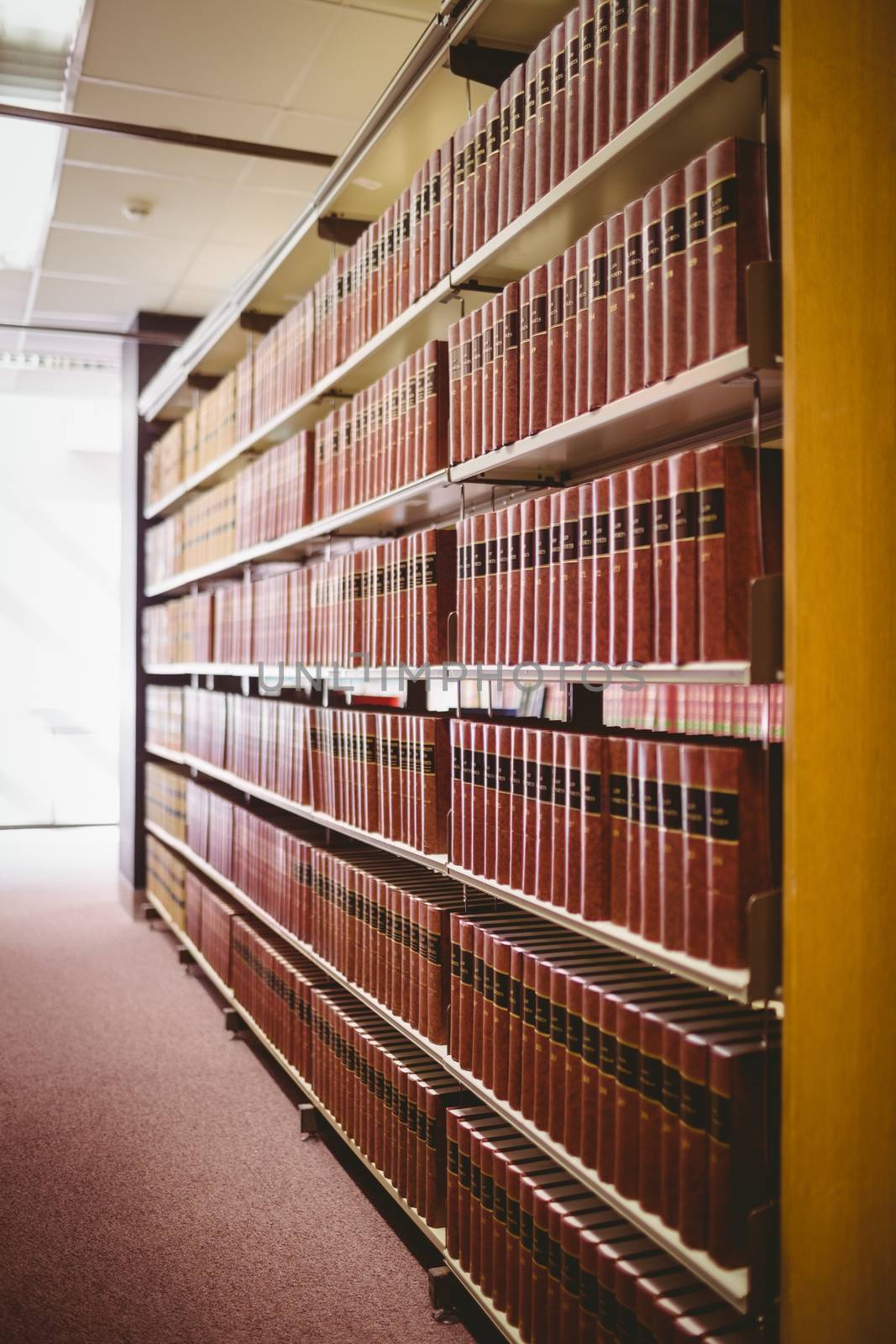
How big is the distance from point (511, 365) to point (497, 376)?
0.17 ft

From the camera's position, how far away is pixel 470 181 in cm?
192

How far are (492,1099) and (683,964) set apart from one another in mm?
664

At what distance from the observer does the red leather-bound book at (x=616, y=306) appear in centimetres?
143

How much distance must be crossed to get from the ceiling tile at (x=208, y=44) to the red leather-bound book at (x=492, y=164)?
4.02 feet

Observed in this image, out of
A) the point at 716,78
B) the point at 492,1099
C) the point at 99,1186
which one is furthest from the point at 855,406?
the point at 99,1186

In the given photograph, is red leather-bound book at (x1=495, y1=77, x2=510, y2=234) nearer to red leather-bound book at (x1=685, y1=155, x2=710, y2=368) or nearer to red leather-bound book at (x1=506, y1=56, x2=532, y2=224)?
red leather-bound book at (x1=506, y1=56, x2=532, y2=224)

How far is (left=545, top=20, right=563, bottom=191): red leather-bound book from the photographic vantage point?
5.23 feet

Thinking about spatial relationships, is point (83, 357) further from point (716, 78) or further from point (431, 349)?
point (716, 78)

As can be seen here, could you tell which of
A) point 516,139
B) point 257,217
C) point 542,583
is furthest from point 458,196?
point 257,217

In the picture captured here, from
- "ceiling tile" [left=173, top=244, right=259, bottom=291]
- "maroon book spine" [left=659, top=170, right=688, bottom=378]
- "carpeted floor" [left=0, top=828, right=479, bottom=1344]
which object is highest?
"ceiling tile" [left=173, top=244, right=259, bottom=291]

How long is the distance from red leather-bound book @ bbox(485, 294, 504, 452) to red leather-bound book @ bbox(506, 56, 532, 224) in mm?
149

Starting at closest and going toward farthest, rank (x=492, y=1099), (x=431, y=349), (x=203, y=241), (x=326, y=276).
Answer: (x=492, y=1099)
(x=431, y=349)
(x=326, y=276)
(x=203, y=241)

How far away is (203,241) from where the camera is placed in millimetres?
4324

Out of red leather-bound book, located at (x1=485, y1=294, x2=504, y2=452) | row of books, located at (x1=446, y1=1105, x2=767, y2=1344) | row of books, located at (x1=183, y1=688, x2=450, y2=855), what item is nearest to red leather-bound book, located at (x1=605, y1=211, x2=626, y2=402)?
red leather-bound book, located at (x1=485, y1=294, x2=504, y2=452)
